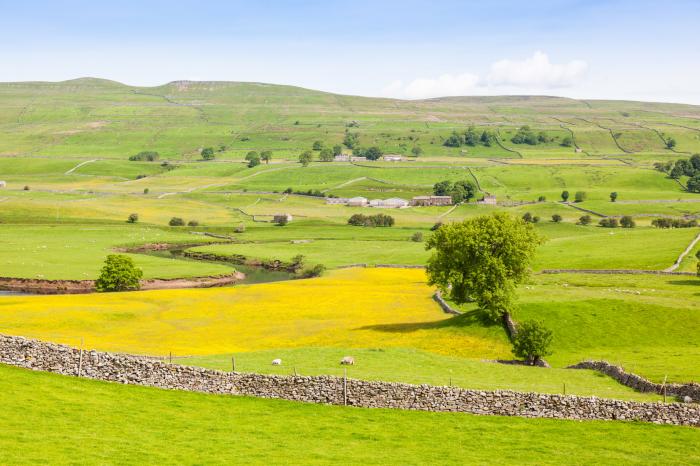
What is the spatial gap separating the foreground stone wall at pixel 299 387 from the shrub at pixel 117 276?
68.3m

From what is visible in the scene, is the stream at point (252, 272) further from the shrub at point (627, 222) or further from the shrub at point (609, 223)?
the shrub at point (627, 222)

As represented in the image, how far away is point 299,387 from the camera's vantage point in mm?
36719

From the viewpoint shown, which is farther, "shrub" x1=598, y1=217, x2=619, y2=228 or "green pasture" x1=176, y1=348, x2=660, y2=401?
"shrub" x1=598, y1=217, x2=619, y2=228

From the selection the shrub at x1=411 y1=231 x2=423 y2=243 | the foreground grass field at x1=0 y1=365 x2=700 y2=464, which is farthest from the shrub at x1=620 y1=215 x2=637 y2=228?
the foreground grass field at x1=0 y1=365 x2=700 y2=464

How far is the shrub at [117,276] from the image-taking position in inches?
4065

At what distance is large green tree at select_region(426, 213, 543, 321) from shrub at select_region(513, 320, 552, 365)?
905 cm

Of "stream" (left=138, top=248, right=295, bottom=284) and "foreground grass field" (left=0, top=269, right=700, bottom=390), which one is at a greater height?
"foreground grass field" (left=0, top=269, right=700, bottom=390)

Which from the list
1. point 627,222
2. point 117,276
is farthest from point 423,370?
point 627,222

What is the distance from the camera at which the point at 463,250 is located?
69812mm

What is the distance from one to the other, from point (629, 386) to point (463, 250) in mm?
27076

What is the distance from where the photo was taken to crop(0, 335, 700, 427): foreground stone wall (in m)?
35.2

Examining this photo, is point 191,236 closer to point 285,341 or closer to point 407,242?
point 407,242

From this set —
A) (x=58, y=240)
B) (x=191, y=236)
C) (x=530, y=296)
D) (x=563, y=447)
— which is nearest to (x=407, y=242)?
(x=191, y=236)

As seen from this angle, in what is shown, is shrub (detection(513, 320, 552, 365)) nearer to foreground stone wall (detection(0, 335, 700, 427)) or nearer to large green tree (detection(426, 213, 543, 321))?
large green tree (detection(426, 213, 543, 321))
